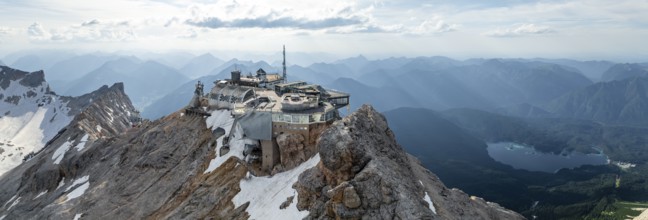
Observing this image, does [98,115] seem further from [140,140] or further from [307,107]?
[307,107]

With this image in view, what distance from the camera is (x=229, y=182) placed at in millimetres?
64875

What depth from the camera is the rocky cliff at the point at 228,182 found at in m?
46.4

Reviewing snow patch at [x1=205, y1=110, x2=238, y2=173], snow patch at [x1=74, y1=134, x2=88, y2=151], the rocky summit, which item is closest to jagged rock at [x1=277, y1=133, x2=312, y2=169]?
the rocky summit

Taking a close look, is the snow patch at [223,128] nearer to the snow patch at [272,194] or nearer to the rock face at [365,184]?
the snow patch at [272,194]

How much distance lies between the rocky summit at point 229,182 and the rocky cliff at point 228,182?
14cm

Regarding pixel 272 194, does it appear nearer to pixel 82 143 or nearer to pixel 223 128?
pixel 223 128

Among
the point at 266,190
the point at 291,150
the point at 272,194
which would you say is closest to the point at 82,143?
the point at 291,150

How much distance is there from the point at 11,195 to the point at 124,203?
75268mm

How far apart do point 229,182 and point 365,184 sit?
26.4 m

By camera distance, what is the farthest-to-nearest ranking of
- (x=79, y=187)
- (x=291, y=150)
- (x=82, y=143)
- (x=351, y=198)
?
1. (x=82, y=143)
2. (x=79, y=187)
3. (x=291, y=150)
4. (x=351, y=198)

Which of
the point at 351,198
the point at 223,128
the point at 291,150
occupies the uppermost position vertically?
the point at 351,198

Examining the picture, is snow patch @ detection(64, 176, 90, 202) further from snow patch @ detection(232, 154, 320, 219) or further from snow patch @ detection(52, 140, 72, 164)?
snow patch @ detection(232, 154, 320, 219)

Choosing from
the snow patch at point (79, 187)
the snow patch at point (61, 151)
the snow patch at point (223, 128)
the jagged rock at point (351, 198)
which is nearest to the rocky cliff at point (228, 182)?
the jagged rock at point (351, 198)

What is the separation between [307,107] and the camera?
7006 cm
